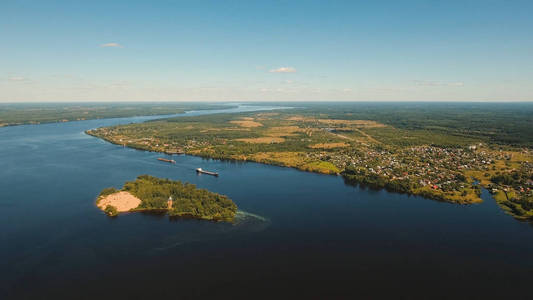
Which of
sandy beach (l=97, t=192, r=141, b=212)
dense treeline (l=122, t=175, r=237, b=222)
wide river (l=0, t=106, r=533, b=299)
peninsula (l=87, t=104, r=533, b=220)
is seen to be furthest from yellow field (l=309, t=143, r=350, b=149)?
sandy beach (l=97, t=192, r=141, b=212)

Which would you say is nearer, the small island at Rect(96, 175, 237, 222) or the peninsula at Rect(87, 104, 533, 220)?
the small island at Rect(96, 175, 237, 222)

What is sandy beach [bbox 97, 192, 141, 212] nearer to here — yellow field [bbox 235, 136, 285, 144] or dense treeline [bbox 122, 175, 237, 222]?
dense treeline [bbox 122, 175, 237, 222]

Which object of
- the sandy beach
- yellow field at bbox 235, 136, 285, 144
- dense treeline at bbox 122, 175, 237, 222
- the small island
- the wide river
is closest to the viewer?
the wide river

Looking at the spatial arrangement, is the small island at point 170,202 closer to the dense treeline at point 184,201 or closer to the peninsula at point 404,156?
the dense treeline at point 184,201

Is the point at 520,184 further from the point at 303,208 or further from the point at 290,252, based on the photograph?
the point at 290,252

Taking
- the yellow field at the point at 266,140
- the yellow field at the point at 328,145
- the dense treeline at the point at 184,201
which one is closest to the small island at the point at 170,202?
the dense treeline at the point at 184,201

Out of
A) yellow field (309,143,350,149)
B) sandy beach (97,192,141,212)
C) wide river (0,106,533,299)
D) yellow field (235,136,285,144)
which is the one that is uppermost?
yellow field (235,136,285,144)

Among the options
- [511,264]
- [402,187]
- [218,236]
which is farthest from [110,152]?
[511,264]

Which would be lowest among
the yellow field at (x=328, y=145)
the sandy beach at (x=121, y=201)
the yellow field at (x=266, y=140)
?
the sandy beach at (x=121, y=201)
